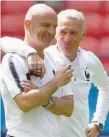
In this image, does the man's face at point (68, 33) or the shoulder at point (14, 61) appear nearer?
the shoulder at point (14, 61)

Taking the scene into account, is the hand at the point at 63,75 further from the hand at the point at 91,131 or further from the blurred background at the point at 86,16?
the blurred background at the point at 86,16

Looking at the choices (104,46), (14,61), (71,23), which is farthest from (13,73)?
(104,46)

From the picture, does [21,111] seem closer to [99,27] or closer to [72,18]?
[72,18]

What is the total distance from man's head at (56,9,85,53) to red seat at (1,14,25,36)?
300 cm

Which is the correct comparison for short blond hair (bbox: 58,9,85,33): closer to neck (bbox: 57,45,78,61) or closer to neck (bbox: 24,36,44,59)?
neck (bbox: 57,45,78,61)

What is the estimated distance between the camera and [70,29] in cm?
243

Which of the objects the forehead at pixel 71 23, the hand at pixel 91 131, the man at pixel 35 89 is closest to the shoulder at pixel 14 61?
the man at pixel 35 89

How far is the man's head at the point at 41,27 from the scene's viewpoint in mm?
2000

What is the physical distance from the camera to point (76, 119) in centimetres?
245

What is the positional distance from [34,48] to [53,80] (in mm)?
150

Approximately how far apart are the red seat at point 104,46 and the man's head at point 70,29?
8.45 ft

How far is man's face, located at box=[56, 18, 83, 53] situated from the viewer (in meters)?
2.41

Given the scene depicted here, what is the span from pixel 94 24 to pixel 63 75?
138 inches

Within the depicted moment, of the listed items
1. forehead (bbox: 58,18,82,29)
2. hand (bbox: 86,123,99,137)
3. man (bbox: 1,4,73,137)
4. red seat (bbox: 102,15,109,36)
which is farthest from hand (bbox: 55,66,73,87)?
red seat (bbox: 102,15,109,36)
